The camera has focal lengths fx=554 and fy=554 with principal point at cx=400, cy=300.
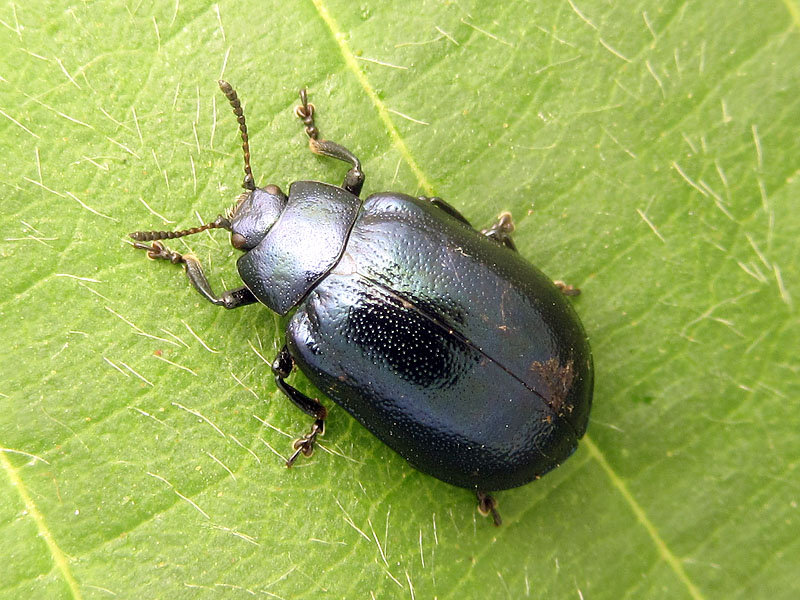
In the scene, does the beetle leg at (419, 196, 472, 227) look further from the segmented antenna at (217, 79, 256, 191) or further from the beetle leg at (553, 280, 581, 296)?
the segmented antenna at (217, 79, 256, 191)

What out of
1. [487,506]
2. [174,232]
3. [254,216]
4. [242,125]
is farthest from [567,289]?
[174,232]

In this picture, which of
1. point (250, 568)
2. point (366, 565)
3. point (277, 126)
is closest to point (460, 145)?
point (277, 126)

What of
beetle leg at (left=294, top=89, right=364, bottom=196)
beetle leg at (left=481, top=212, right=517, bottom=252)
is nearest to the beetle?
beetle leg at (left=294, top=89, right=364, bottom=196)

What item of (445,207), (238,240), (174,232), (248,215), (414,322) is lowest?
(174,232)

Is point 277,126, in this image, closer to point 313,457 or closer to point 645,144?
point 313,457

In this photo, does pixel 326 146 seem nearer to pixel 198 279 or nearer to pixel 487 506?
pixel 198 279

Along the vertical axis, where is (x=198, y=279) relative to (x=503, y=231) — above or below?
below

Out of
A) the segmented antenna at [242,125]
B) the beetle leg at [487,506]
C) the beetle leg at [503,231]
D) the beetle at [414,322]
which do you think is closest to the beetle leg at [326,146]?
the beetle at [414,322]
